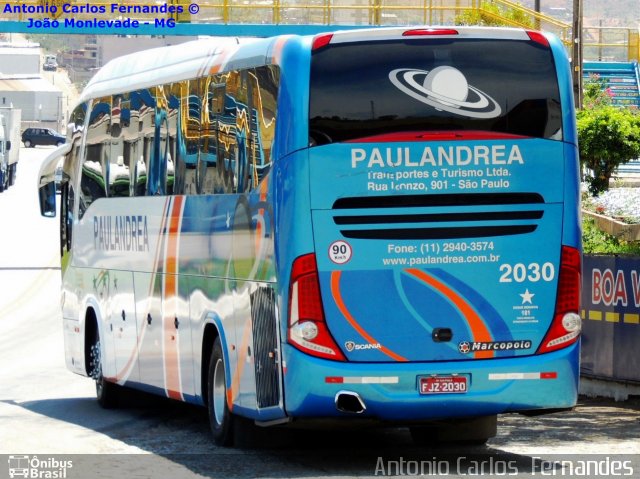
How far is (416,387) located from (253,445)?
2.00 metres

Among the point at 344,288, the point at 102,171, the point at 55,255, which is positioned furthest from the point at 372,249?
the point at 55,255

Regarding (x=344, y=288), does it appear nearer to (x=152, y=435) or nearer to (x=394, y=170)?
(x=394, y=170)

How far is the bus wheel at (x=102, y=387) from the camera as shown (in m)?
17.2

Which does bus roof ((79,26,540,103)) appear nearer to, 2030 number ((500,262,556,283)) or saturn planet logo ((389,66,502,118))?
saturn planet logo ((389,66,502,118))

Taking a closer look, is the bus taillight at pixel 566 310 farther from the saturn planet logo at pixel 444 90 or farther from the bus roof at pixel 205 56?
the bus roof at pixel 205 56

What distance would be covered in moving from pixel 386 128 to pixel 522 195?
1.15 m

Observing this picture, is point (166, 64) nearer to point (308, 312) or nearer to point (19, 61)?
point (308, 312)

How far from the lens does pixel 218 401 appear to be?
13062mm

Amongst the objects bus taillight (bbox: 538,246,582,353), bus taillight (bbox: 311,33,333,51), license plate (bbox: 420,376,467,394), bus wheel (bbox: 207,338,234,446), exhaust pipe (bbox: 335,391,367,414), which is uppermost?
bus taillight (bbox: 311,33,333,51)

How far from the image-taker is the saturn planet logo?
11484 mm

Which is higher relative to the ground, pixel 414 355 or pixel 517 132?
pixel 517 132

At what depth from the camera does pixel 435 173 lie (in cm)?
1148

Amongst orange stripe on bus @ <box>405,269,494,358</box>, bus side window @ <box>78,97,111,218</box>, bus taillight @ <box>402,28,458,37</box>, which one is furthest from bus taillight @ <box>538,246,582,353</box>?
bus side window @ <box>78,97,111,218</box>

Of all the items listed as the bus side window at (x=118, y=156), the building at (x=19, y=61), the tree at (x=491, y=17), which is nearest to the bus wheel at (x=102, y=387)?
the bus side window at (x=118, y=156)
